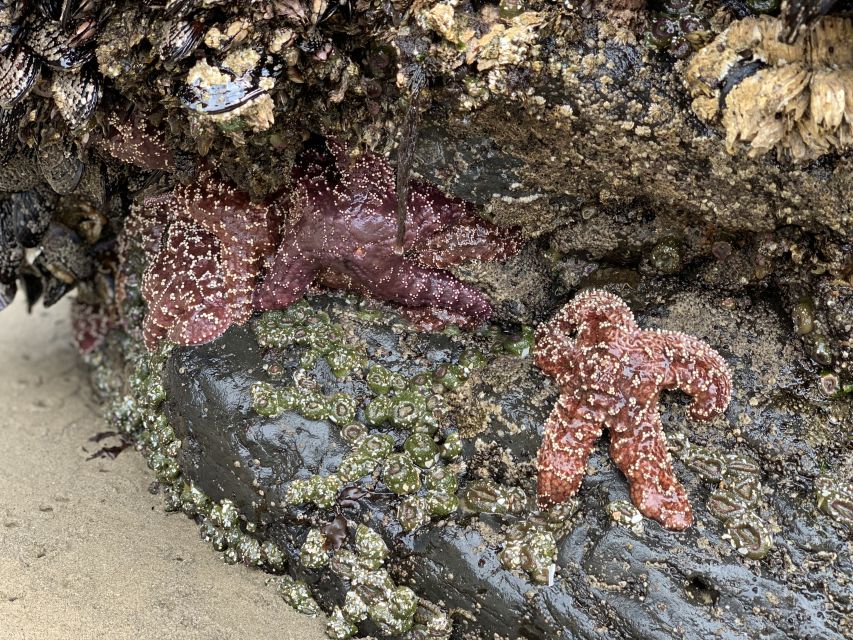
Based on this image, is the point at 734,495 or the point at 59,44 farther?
the point at 734,495

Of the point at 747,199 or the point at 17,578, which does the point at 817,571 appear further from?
the point at 17,578

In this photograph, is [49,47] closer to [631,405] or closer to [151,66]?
[151,66]

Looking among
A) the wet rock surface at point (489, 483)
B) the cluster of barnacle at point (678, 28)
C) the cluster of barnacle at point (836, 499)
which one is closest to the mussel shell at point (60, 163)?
the wet rock surface at point (489, 483)

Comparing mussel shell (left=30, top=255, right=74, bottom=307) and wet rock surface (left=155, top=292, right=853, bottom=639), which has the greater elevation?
mussel shell (left=30, top=255, right=74, bottom=307)

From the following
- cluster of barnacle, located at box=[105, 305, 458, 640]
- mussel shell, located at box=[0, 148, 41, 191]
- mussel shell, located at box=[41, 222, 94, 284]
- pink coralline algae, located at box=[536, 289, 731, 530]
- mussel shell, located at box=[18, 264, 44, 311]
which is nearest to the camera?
pink coralline algae, located at box=[536, 289, 731, 530]

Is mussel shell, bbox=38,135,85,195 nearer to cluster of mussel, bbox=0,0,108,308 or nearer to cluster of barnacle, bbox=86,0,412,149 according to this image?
cluster of mussel, bbox=0,0,108,308

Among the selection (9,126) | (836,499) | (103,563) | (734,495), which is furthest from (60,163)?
(836,499)

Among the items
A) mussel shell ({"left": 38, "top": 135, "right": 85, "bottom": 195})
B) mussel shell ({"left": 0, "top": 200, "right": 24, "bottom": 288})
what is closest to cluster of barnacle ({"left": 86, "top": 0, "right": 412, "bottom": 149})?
mussel shell ({"left": 38, "top": 135, "right": 85, "bottom": 195})
